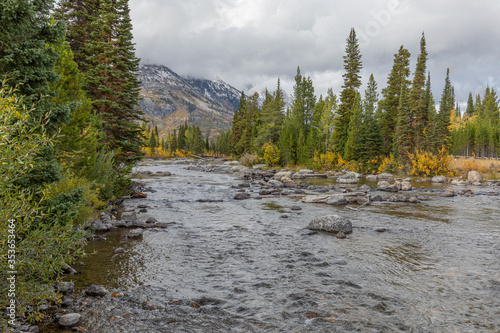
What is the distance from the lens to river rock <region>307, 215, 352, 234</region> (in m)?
12.7

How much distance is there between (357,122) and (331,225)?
1675 inches

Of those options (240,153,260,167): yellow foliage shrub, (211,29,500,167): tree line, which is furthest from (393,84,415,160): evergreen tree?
(240,153,260,167): yellow foliage shrub

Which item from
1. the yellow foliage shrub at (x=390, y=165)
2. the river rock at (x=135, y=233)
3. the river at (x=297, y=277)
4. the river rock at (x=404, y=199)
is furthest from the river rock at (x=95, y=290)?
the yellow foliage shrub at (x=390, y=165)

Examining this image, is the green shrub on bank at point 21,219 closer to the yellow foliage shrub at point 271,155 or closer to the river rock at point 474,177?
the river rock at point 474,177

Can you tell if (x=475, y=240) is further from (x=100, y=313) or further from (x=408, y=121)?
(x=408, y=121)

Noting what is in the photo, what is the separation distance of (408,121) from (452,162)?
8843 mm

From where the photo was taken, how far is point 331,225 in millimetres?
12867

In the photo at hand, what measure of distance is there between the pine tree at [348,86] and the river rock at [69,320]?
2102 inches

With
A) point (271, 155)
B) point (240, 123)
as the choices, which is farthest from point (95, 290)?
point (240, 123)

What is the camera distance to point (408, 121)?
4556cm

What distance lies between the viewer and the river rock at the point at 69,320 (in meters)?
5.21

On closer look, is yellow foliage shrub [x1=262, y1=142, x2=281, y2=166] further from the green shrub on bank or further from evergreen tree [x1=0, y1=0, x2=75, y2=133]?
the green shrub on bank

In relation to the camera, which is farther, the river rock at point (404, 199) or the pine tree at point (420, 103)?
the pine tree at point (420, 103)

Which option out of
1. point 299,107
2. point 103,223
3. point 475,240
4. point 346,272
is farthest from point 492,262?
point 299,107
